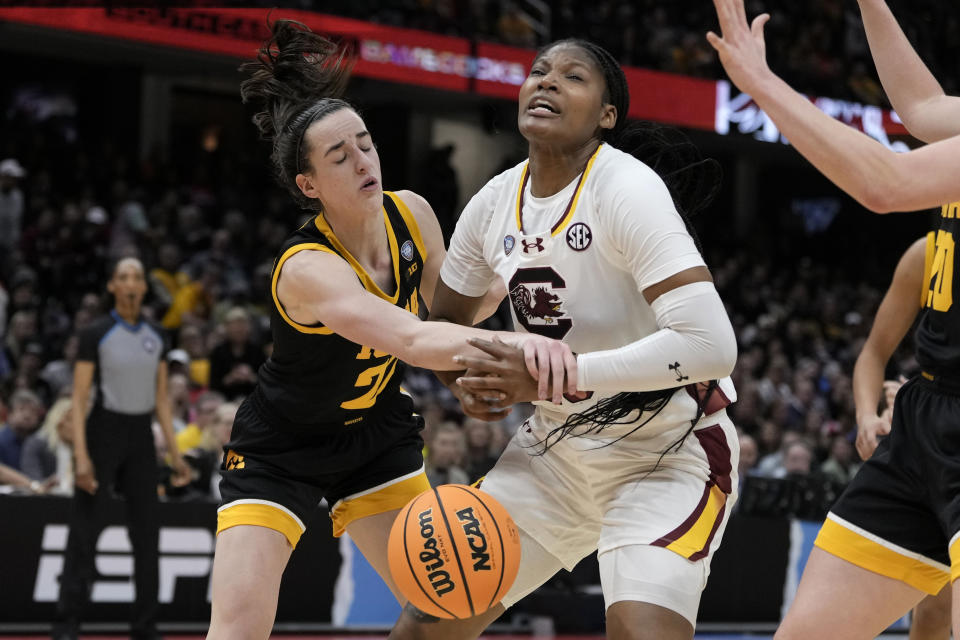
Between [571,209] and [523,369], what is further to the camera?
[571,209]

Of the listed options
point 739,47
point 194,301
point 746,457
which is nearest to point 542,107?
point 739,47

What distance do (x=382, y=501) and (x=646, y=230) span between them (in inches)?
57.0

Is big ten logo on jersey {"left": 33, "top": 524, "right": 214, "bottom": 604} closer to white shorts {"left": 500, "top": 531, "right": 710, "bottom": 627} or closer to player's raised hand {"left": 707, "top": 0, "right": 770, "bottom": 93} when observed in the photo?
white shorts {"left": 500, "top": 531, "right": 710, "bottom": 627}

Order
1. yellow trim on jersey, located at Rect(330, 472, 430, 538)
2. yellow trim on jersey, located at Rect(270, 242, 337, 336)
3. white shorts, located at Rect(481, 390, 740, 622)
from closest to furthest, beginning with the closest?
white shorts, located at Rect(481, 390, 740, 622) < yellow trim on jersey, located at Rect(270, 242, 337, 336) < yellow trim on jersey, located at Rect(330, 472, 430, 538)

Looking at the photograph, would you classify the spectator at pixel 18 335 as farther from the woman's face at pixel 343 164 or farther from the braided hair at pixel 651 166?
the braided hair at pixel 651 166

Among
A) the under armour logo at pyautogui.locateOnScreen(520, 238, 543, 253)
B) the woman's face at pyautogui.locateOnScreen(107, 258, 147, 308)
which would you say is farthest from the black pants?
the under armour logo at pyautogui.locateOnScreen(520, 238, 543, 253)

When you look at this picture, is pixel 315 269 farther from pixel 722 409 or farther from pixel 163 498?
pixel 163 498

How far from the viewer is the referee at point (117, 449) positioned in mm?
7051

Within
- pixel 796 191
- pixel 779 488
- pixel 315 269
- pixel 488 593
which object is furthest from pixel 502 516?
pixel 796 191

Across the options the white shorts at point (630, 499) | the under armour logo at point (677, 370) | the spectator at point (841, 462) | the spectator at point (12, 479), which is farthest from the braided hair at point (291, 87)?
the spectator at point (841, 462)

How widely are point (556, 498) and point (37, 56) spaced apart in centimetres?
Answer: 1445

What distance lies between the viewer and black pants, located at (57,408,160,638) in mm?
7043

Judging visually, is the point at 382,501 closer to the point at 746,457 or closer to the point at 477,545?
the point at 477,545

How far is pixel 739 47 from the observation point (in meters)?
2.72
